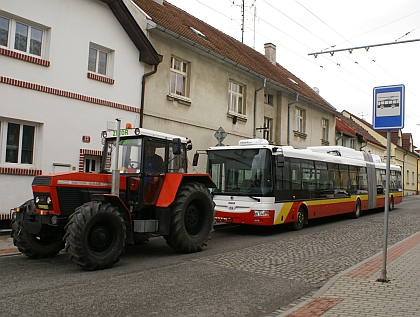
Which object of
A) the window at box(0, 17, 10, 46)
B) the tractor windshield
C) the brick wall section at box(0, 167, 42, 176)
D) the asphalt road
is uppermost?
the window at box(0, 17, 10, 46)

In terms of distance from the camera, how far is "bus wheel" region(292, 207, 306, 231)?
1304 cm

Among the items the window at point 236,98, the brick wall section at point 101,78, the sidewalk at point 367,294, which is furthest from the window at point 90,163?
the sidewalk at point 367,294

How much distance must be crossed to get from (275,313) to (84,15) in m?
10.9

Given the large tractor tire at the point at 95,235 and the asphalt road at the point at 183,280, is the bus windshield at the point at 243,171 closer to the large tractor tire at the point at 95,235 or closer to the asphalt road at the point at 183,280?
the asphalt road at the point at 183,280

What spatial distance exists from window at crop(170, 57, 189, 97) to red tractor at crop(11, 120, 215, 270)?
7.78m

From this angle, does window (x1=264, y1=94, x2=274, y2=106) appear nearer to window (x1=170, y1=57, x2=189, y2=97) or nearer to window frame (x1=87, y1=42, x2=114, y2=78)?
window (x1=170, y1=57, x2=189, y2=97)

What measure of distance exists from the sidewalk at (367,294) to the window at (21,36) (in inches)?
378

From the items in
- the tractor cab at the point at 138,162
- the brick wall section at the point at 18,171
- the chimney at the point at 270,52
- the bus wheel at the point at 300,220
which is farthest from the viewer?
the chimney at the point at 270,52

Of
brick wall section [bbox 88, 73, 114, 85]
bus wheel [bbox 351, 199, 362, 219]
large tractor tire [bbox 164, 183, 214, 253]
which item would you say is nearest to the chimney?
bus wheel [bbox 351, 199, 362, 219]

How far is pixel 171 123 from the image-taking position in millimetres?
16219

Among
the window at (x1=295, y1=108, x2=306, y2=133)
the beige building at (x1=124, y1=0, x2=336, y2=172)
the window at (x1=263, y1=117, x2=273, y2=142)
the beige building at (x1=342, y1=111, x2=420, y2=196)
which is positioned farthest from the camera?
the beige building at (x1=342, y1=111, x2=420, y2=196)

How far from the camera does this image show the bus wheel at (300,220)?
13.0 m

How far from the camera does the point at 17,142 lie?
11.4m

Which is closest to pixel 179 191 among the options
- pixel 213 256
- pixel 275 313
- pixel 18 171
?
pixel 213 256
